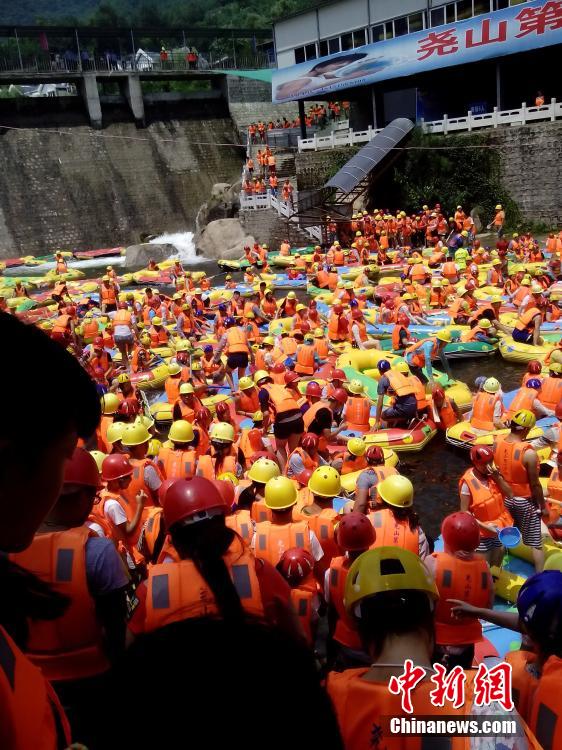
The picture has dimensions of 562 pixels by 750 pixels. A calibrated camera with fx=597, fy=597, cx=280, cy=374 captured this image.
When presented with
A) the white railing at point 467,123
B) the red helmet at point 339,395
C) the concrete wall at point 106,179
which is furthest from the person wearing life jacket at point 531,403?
the concrete wall at point 106,179

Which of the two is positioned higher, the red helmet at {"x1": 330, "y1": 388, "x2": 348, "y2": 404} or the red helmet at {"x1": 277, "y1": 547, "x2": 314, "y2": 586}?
the red helmet at {"x1": 277, "y1": 547, "x2": 314, "y2": 586}

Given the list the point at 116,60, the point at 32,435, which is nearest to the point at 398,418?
the point at 32,435

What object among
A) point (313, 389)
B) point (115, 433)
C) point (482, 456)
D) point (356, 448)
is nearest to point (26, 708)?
point (482, 456)

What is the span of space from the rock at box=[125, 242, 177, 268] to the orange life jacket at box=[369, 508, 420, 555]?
26.9 metres

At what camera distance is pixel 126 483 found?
5.20m

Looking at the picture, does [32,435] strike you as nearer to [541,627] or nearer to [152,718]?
[152,718]

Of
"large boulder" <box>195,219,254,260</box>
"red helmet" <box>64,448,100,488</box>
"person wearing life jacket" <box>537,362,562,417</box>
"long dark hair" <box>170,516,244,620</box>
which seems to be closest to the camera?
"long dark hair" <box>170,516,244,620</box>

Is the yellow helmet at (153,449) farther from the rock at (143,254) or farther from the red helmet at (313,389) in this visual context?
the rock at (143,254)

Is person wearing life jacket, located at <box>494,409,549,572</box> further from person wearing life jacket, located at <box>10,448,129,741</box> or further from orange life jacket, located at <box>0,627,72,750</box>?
orange life jacket, located at <box>0,627,72,750</box>

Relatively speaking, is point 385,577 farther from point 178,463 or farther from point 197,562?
point 178,463

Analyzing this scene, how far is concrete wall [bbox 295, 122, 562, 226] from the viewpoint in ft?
74.4

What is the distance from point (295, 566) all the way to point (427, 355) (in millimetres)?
7727

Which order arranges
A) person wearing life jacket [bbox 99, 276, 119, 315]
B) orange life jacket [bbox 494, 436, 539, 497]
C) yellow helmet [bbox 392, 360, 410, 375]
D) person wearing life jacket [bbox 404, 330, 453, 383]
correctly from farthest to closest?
person wearing life jacket [bbox 99, 276, 119, 315]
person wearing life jacket [bbox 404, 330, 453, 383]
yellow helmet [bbox 392, 360, 410, 375]
orange life jacket [bbox 494, 436, 539, 497]

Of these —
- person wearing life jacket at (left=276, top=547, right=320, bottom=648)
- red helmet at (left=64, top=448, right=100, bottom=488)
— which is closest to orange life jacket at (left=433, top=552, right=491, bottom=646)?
person wearing life jacket at (left=276, top=547, right=320, bottom=648)
